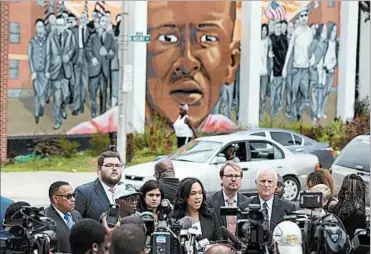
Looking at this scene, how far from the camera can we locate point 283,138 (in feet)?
76.8

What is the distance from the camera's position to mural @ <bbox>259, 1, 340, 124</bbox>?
30484 millimetres

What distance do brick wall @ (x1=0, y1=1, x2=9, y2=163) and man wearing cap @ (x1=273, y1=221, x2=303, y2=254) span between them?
66.1ft

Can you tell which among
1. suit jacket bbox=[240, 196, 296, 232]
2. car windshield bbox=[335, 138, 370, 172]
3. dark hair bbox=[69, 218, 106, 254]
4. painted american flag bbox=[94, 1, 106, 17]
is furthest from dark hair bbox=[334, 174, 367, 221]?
painted american flag bbox=[94, 1, 106, 17]

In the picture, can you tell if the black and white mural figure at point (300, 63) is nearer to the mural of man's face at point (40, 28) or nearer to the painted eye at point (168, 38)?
the painted eye at point (168, 38)

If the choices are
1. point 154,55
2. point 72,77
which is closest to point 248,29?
point 154,55

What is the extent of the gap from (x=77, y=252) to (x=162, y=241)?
0.69m

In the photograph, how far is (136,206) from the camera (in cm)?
910

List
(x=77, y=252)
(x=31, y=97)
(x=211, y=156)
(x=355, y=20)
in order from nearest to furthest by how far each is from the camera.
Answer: (x=77, y=252)
(x=211, y=156)
(x=31, y=97)
(x=355, y=20)

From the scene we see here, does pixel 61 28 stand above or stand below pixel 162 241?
above

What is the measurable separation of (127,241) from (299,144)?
17.4m

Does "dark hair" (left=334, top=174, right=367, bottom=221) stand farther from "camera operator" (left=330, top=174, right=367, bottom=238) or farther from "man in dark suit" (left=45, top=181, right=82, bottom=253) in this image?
"man in dark suit" (left=45, top=181, right=82, bottom=253)

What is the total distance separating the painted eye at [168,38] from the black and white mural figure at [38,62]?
3721mm

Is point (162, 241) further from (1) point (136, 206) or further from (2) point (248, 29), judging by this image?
(2) point (248, 29)

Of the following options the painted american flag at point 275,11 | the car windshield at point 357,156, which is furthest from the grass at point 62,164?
the car windshield at point 357,156
